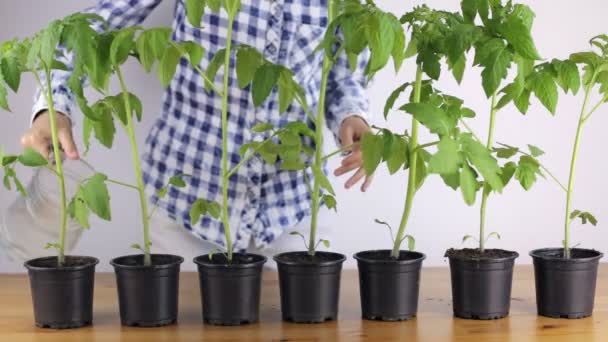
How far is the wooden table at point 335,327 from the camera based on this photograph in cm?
119

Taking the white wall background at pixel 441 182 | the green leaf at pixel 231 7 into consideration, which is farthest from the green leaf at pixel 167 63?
the white wall background at pixel 441 182

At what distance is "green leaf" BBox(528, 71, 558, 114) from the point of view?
1.24 meters

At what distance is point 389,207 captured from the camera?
7.54 ft

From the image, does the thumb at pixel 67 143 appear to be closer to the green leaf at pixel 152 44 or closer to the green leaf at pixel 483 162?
the green leaf at pixel 152 44

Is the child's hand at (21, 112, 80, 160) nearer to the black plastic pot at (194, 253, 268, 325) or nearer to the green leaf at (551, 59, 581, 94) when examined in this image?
the black plastic pot at (194, 253, 268, 325)

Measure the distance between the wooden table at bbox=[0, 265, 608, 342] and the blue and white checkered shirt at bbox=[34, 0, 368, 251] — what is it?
1.60ft

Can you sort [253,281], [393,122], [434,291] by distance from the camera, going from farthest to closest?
[393,122], [434,291], [253,281]

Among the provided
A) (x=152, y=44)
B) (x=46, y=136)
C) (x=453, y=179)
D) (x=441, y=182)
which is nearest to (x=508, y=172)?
(x=453, y=179)

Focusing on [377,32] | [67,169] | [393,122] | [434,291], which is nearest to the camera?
[377,32]

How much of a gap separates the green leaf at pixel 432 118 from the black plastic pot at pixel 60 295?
22.5 inches

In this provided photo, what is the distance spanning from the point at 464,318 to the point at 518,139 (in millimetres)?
1120

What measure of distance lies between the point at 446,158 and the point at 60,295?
0.64 m

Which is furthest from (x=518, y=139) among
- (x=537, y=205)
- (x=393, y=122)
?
(x=393, y=122)

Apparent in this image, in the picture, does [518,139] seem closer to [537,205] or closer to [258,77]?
[537,205]
